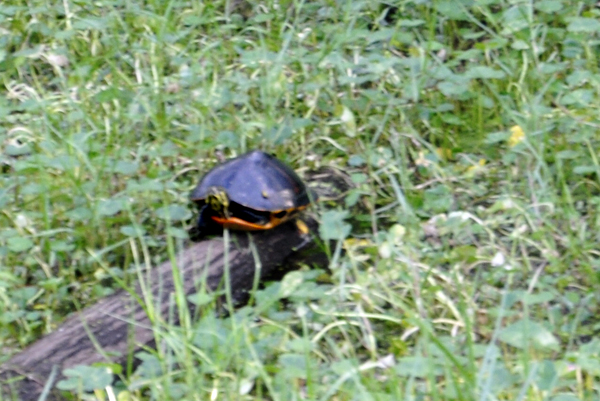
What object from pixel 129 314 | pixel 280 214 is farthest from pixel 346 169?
pixel 129 314

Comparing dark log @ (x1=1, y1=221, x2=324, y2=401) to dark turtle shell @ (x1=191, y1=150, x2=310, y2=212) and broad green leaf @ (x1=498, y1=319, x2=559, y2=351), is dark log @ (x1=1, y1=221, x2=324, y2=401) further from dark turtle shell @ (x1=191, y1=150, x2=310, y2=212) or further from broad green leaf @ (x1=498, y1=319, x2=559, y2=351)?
broad green leaf @ (x1=498, y1=319, x2=559, y2=351)

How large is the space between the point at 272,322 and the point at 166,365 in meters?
0.40

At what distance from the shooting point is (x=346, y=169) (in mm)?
3816

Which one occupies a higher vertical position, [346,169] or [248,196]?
[248,196]

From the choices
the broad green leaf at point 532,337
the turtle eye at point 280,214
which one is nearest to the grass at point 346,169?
the broad green leaf at point 532,337

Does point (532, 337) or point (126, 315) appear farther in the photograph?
point (126, 315)

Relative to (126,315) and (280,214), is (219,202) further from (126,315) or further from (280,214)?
(126,315)

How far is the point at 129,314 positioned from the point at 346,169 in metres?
1.35

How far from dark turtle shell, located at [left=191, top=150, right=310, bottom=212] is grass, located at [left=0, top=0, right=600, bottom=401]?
21cm

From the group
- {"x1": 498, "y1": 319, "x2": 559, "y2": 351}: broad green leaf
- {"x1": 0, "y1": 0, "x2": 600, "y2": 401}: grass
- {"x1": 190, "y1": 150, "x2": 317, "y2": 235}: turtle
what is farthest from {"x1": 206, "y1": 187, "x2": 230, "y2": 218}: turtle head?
{"x1": 498, "y1": 319, "x2": 559, "y2": 351}: broad green leaf

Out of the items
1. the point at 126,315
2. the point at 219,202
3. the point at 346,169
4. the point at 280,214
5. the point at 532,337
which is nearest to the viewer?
the point at 532,337

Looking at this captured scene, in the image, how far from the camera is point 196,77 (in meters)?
4.23

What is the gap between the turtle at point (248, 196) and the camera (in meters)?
3.24

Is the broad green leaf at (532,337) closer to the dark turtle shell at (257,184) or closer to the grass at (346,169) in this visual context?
the grass at (346,169)
